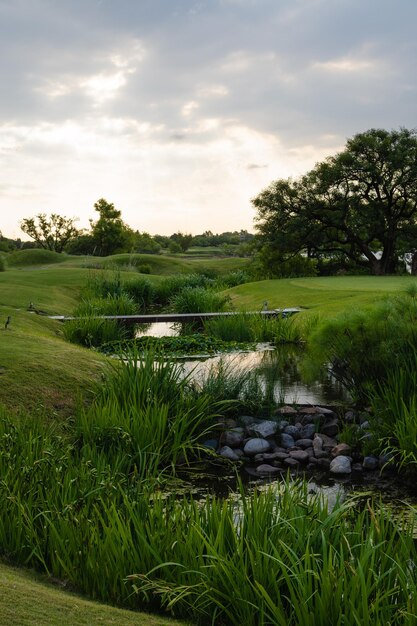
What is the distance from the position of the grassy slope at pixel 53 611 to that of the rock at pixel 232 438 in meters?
4.54

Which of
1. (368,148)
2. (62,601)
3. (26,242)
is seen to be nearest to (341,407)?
(62,601)

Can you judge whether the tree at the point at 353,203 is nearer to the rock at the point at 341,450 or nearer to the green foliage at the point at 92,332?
the green foliage at the point at 92,332

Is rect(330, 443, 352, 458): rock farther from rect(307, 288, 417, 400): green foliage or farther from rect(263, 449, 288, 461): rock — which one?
rect(307, 288, 417, 400): green foliage

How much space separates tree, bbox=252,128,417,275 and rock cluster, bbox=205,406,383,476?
2874 centimetres

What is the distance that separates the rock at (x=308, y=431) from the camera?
8664 millimetres

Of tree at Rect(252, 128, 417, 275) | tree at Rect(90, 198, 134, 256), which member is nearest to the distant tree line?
tree at Rect(90, 198, 134, 256)

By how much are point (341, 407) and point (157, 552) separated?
18.6 ft

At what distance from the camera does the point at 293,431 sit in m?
8.73

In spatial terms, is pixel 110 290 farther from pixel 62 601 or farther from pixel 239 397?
pixel 62 601

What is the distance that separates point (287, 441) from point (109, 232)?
63.2m

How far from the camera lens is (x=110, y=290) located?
25.7 meters

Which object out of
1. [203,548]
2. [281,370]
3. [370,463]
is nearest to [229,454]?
→ [370,463]

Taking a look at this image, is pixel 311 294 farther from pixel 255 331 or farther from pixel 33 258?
pixel 33 258

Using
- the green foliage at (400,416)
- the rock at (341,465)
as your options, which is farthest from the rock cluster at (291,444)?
the green foliage at (400,416)
